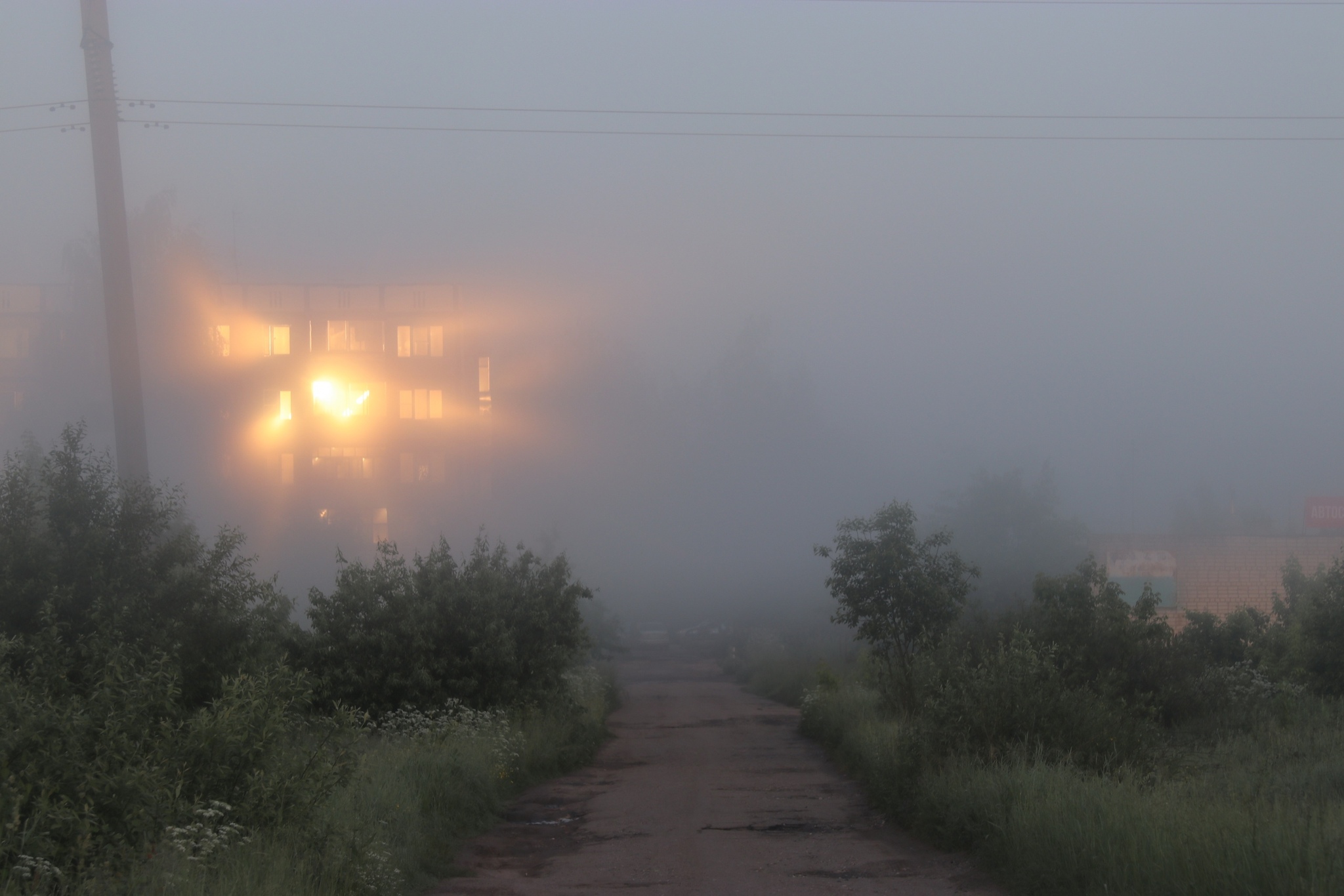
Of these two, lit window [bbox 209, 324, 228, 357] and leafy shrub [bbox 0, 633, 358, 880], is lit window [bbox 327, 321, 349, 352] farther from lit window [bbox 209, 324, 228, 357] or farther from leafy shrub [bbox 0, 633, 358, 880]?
leafy shrub [bbox 0, 633, 358, 880]

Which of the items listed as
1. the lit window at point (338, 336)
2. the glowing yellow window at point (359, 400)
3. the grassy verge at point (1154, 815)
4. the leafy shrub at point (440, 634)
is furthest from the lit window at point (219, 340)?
the grassy verge at point (1154, 815)

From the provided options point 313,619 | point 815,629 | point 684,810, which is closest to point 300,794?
point 684,810

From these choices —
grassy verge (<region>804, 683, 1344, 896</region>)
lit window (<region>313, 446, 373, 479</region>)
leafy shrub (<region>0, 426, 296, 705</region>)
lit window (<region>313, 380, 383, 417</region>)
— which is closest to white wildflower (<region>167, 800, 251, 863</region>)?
leafy shrub (<region>0, 426, 296, 705</region>)

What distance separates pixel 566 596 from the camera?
20.4 metres

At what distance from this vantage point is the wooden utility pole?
16.9 meters

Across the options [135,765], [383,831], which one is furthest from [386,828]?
[135,765]

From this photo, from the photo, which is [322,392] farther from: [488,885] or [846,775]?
[488,885]

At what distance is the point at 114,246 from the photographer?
17391 mm

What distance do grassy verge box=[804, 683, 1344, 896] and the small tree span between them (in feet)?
15.0

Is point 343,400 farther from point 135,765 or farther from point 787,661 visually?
point 135,765

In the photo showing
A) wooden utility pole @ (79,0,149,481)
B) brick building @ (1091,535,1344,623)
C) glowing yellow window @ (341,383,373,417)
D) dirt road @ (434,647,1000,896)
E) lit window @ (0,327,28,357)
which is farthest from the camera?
→ brick building @ (1091,535,1344,623)

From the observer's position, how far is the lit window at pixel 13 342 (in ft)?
137

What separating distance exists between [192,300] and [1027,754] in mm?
40177

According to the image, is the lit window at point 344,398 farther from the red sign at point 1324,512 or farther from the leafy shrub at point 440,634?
the red sign at point 1324,512
